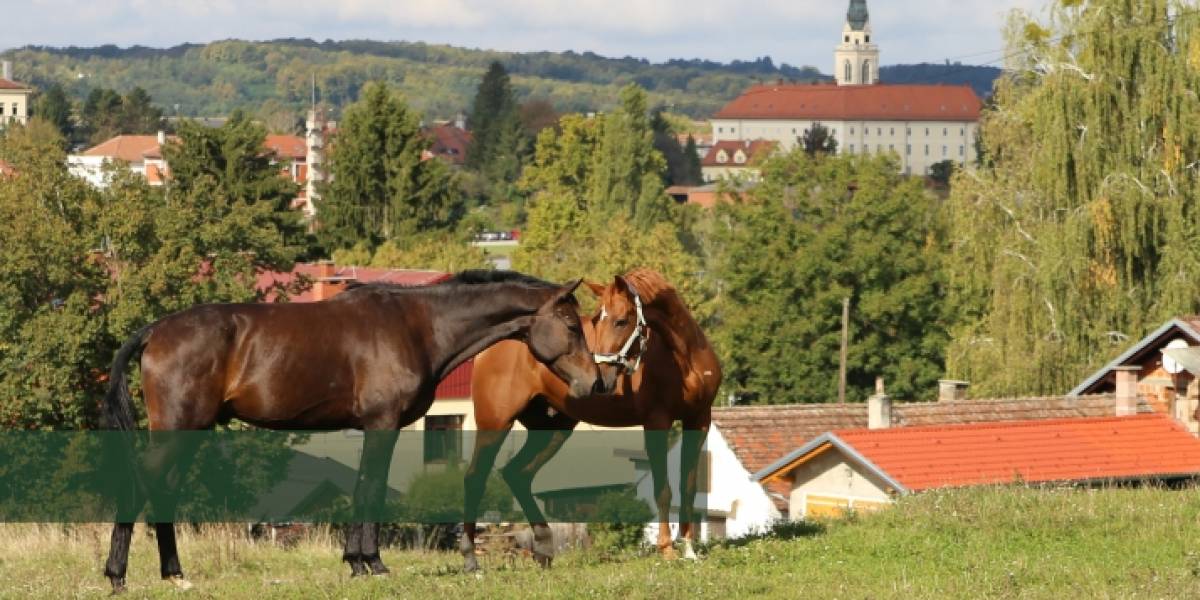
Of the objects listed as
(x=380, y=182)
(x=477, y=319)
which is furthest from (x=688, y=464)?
(x=380, y=182)

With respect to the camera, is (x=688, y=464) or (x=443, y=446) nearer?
(x=688, y=464)

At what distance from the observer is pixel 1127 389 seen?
36219 mm

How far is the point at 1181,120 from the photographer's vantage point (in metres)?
45.6

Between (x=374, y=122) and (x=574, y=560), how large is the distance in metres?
99.7

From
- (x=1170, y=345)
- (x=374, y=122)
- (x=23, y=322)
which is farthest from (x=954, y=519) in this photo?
(x=374, y=122)

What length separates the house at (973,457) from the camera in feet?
91.9

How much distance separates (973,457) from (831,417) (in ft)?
34.2

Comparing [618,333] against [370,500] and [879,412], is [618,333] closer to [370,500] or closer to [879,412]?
[370,500]

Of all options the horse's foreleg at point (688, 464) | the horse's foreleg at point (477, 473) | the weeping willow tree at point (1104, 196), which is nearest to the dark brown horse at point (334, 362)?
the horse's foreleg at point (477, 473)

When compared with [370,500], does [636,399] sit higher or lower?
higher

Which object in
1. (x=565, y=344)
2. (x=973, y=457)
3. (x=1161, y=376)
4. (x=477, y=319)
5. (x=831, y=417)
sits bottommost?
(x=831, y=417)

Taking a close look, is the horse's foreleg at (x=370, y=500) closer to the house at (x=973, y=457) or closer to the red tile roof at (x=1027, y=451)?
the house at (x=973, y=457)

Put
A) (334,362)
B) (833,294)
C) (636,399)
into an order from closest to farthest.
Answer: (334,362)
(636,399)
(833,294)

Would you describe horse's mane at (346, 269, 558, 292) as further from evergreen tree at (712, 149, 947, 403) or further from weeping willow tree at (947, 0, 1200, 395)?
evergreen tree at (712, 149, 947, 403)
